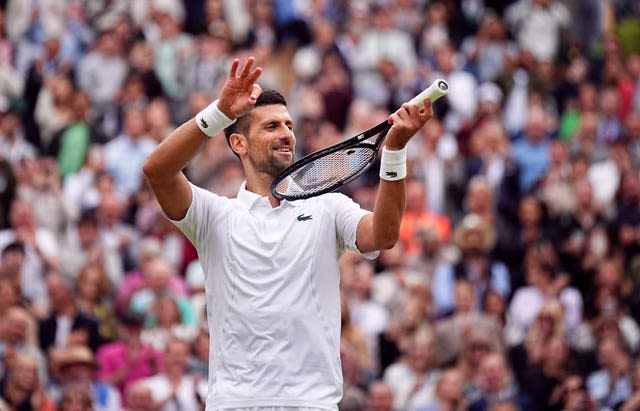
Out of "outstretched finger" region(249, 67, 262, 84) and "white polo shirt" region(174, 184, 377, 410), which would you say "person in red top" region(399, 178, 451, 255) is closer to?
"white polo shirt" region(174, 184, 377, 410)

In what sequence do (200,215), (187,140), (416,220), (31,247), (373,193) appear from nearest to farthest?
(187,140)
(200,215)
(31,247)
(416,220)
(373,193)

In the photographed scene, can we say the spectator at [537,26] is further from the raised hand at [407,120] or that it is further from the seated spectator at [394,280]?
the raised hand at [407,120]

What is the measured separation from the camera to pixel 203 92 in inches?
733

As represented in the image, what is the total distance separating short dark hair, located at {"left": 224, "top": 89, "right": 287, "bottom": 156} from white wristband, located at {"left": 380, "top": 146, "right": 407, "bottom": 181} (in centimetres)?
78

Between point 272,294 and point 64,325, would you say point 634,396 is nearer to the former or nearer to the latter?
point 64,325

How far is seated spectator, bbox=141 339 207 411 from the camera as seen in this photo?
12664 mm

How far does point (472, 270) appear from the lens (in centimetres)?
1476

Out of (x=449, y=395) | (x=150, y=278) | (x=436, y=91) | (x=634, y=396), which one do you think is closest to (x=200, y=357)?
(x=150, y=278)

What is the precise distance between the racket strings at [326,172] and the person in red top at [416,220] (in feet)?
25.2

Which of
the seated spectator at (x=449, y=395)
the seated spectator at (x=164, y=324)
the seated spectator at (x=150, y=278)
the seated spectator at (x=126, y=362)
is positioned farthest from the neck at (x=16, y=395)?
the seated spectator at (x=449, y=395)

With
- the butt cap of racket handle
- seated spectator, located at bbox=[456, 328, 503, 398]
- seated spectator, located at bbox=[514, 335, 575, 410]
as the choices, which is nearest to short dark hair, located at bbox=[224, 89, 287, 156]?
the butt cap of racket handle

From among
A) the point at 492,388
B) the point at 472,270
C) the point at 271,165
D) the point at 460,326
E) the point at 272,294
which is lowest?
the point at 492,388

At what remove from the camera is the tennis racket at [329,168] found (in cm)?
770

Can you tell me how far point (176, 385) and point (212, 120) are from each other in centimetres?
561
